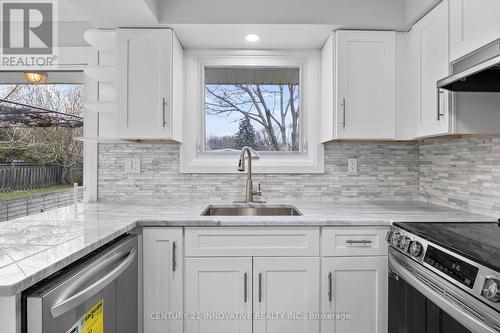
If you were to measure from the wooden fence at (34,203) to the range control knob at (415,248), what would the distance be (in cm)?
212

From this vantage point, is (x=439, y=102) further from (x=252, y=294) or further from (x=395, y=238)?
(x=252, y=294)

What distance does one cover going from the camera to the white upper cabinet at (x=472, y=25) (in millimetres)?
1371

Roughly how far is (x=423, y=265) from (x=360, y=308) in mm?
531

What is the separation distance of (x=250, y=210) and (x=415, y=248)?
3.63ft

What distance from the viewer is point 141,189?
2.38 m

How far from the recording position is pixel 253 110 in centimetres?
254

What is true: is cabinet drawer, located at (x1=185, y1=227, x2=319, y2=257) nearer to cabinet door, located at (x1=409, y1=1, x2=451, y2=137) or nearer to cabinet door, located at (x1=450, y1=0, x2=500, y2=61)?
cabinet door, located at (x1=409, y1=1, x2=451, y2=137)

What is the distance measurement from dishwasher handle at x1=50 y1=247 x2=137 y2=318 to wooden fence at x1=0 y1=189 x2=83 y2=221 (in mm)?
873

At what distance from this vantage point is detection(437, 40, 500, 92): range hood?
1192 mm

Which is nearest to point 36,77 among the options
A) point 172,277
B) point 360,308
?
point 172,277

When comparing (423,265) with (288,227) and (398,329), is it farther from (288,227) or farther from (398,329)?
(288,227)

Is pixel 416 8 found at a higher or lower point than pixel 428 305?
higher

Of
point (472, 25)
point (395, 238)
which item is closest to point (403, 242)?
point (395, 238)

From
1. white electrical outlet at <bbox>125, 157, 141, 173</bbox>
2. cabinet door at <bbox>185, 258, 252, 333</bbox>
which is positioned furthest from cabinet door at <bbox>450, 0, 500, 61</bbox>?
white electrical outlet at <bbox>125, 157, 141, 173</bbox>
